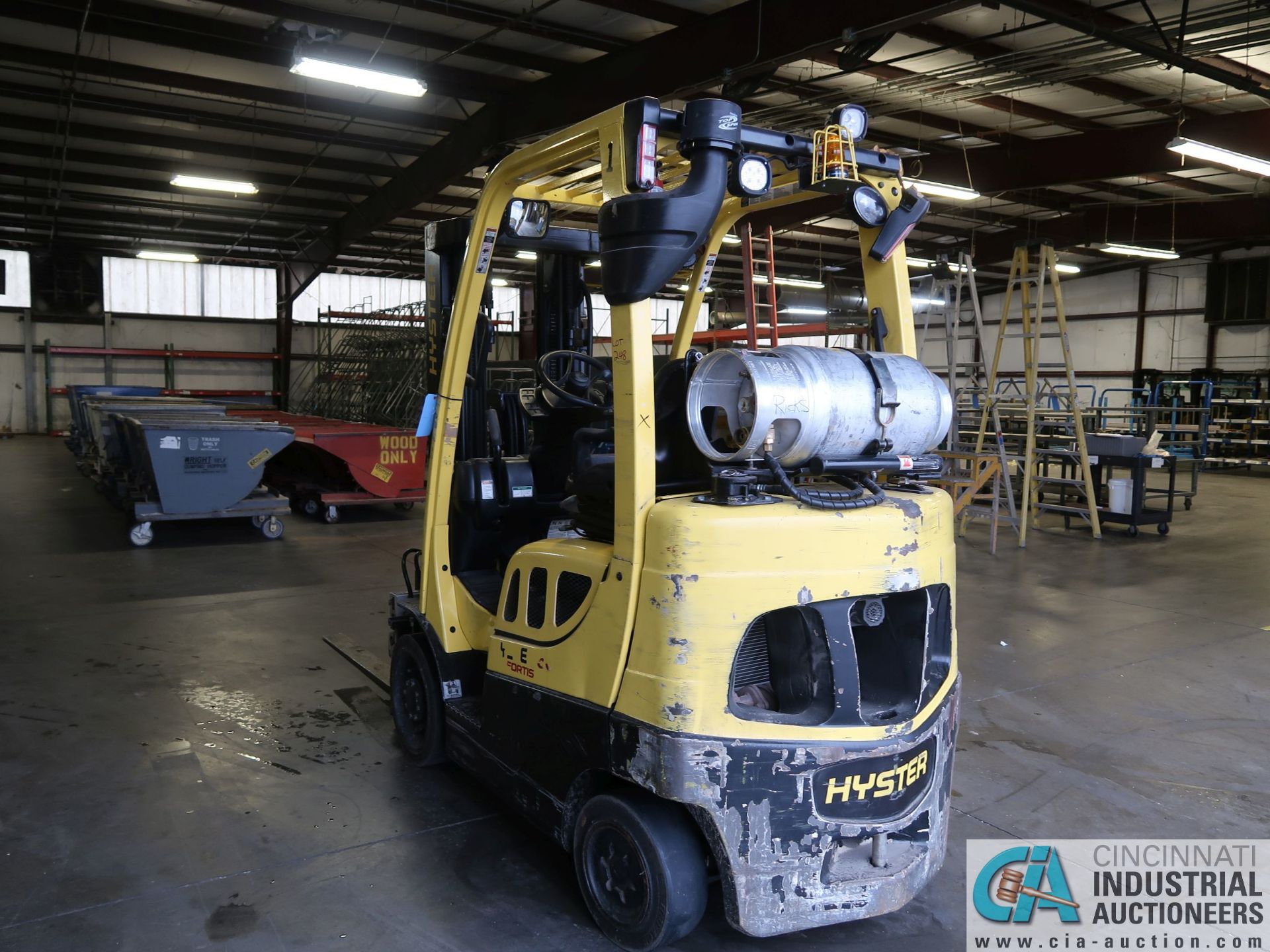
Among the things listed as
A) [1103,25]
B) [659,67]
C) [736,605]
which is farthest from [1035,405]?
[736,605]

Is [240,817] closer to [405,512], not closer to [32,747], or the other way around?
[32,747]

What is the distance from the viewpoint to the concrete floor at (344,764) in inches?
105

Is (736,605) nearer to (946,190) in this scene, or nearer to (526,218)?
(526,218)

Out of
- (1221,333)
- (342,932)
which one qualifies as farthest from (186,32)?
(1221,333)

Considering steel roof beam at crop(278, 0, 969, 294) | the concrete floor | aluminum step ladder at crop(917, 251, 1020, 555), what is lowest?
the concrete floor

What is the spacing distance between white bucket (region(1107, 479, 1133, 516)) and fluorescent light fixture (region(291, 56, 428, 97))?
8.99m

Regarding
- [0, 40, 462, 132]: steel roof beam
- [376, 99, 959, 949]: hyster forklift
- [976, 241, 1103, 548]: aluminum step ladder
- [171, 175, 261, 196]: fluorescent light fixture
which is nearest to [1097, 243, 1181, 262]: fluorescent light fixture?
[976, 241, 1103, 548]: aluminum step ladder

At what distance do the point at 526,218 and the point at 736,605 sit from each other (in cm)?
194

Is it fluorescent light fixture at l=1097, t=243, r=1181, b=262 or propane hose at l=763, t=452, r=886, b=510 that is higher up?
fluorescent light fixture at l=1097, t=243, r=1181, b=262

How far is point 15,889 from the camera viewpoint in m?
2.77

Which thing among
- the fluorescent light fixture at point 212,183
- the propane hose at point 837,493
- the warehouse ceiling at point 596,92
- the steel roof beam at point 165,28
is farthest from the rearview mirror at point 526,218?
the fluorescent light fixture at point 212,183

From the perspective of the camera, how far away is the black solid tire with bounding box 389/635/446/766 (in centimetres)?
359

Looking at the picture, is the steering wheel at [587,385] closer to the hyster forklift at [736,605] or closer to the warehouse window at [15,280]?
the hyster forklift at [736,605]

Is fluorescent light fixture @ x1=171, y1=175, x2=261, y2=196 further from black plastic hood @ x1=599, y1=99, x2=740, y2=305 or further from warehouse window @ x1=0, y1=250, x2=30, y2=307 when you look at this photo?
warehouse window @ x1=0, y1=250, x2=30, y2=307
